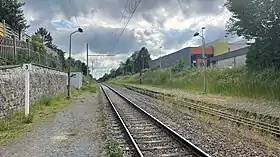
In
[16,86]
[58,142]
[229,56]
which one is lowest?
[58,142]

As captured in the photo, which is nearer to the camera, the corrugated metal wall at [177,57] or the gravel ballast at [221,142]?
the gravel ballast at [221,142]

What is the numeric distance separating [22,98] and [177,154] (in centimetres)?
1186

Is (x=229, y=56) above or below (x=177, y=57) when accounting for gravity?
below

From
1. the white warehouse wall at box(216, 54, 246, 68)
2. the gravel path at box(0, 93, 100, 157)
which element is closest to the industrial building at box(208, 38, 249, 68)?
the white warehouse wall at box(216, 54, 246, 68)

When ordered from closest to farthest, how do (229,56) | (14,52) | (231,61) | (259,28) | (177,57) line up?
(14,52) < (259,28) < (231,61) < (229,56) < (177,57)

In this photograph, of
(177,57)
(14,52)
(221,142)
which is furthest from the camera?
(177,57)

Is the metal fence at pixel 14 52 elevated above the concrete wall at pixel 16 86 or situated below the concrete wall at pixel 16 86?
above

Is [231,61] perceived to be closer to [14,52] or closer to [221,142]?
[14,52]

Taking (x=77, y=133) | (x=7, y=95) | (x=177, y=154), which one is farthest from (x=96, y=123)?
(x=177, y=154)

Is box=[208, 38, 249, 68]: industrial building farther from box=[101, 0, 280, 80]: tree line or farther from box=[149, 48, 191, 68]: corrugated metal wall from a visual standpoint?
box=[101, 0, 280, 80]: tree line

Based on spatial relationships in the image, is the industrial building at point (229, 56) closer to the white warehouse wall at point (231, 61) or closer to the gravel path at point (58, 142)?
the white warehouse wall at point (231, 61)

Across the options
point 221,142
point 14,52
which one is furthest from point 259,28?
point 221,142

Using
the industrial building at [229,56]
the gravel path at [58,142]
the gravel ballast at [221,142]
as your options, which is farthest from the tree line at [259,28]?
the gravel path at [58,142]

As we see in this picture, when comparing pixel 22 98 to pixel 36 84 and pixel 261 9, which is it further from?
pixel 261 9
